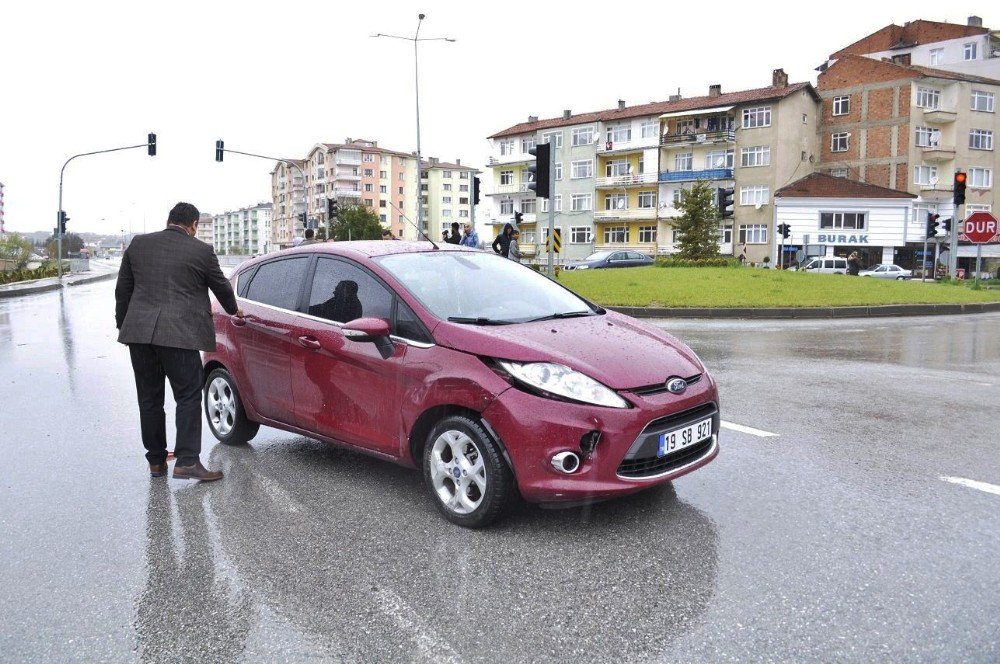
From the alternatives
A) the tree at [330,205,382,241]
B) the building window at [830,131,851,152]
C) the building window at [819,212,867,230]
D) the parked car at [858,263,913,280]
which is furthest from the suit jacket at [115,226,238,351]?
the tree at [330,205,382,241]

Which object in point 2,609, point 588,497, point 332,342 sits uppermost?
point 332,342

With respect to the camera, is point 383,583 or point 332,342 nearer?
point 383,583

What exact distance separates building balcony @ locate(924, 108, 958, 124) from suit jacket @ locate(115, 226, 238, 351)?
6306 centimetres

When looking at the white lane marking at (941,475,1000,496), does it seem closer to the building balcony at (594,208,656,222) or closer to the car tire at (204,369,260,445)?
the car tire at (204,369,260,445)

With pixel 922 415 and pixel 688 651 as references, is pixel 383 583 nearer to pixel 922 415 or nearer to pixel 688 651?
pixel 688 651

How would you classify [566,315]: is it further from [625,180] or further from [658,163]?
[625,180]

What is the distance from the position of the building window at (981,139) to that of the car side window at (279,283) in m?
64.5

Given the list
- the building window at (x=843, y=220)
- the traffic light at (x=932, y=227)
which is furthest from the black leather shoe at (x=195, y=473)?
the building window at (x=843, y=220)

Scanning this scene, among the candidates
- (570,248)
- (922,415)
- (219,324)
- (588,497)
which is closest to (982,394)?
(922,415)

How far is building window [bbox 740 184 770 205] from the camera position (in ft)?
196

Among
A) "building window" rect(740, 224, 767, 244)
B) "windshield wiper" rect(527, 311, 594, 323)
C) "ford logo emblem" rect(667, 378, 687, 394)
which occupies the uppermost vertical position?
"building window" rect(740, 224, 767, 244)

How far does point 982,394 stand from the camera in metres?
7.94

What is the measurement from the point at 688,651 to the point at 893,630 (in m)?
0.79

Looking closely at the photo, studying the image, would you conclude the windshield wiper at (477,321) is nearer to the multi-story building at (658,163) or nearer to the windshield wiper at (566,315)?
the windshield wiper at (566,315)
